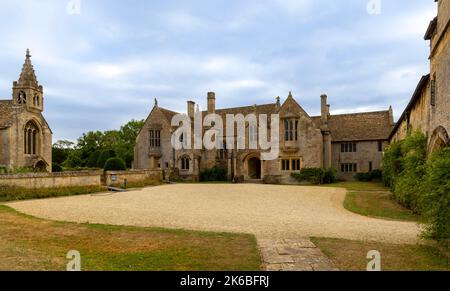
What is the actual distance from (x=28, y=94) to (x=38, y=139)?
4.32 meters

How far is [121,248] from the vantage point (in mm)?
7371

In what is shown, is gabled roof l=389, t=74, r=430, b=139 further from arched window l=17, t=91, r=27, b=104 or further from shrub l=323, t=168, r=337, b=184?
arched window l=17, t=91, r=27, b=104

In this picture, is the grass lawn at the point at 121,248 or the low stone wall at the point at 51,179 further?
the low stone wall at the point at 51,179

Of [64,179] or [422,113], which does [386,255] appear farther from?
Answer: [64,179]

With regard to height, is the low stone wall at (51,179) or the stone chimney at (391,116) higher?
the stone chimney at (391,116)

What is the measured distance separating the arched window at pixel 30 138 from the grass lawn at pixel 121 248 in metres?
22.8

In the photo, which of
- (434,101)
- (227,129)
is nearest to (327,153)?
(227,129)

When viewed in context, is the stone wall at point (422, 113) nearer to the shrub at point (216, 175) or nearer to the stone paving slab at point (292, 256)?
the stone paving slab at point (292, 256)

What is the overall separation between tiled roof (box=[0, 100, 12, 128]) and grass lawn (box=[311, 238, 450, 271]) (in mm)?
28909

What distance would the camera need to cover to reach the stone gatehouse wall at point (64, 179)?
18.3 meters

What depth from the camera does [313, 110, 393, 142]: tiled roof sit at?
3616 centimetres

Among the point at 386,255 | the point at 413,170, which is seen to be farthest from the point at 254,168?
the point at 386,255

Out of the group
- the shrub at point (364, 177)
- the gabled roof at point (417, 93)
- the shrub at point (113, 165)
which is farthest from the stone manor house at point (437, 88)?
the shrub at point (113, 165)
